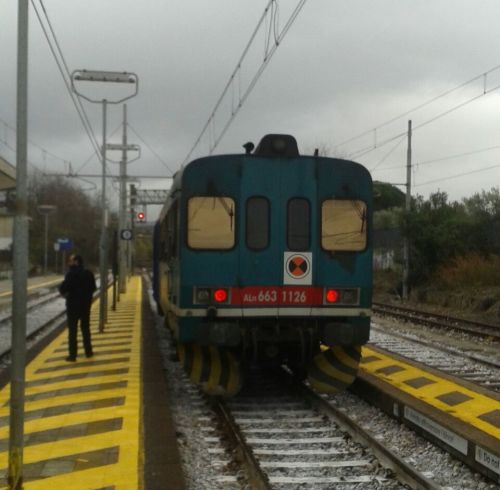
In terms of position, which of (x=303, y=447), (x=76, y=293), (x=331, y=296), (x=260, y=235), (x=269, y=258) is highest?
(x=260, y=235)

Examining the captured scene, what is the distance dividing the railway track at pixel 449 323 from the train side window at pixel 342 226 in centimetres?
927

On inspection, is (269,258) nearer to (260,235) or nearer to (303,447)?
(260,235)

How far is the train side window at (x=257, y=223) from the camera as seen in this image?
30.7 ft

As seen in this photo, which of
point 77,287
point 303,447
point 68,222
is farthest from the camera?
point 68,222

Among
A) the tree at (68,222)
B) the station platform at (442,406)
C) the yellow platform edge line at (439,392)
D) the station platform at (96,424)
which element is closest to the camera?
the station platform at (96,424)

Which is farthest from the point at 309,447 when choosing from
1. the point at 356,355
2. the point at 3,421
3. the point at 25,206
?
the point at 25,206

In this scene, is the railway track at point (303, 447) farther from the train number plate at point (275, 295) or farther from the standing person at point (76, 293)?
the standing person at point (76, 293)

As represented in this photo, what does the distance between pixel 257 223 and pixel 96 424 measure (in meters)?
3.03

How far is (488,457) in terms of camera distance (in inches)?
262

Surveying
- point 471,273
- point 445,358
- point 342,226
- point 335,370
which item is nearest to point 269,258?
point 342,226

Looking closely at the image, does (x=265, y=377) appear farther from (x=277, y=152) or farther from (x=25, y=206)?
(x=25, y=206)

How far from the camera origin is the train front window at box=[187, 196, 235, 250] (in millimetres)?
9281

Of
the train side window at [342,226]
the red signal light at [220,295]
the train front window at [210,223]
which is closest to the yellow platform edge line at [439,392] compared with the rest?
the train side window at [342,226]

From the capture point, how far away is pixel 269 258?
30.5 feet
